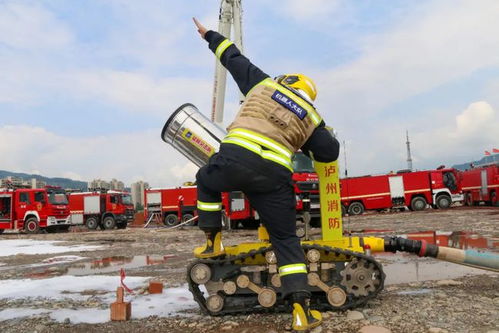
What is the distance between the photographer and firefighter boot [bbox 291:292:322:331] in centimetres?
291

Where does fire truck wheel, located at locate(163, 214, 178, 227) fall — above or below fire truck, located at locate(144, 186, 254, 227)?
below

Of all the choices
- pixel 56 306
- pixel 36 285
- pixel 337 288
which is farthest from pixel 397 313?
pixel 36 285

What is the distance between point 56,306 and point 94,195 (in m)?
22.2

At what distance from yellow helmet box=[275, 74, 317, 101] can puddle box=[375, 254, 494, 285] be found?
2452 millimetres

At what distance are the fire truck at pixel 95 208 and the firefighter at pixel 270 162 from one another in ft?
75.0

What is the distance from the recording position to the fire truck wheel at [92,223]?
24.8 m

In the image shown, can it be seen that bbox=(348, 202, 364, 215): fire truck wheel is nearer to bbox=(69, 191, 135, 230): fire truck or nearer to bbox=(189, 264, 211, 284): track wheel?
bbox=(69, 191, 135, 230): fire truck

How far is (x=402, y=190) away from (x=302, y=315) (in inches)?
904

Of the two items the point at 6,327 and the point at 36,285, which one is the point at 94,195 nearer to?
the point at 36,285

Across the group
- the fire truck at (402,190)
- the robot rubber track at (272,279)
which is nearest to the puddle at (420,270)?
the robot rubber track at (272,279)

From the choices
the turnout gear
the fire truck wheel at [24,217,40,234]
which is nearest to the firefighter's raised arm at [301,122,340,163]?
the turnout gear

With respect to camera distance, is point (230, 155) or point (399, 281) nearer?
point (230, 155)

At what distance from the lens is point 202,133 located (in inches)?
194

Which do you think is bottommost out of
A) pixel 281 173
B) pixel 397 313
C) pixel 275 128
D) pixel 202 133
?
pixel 397 313
